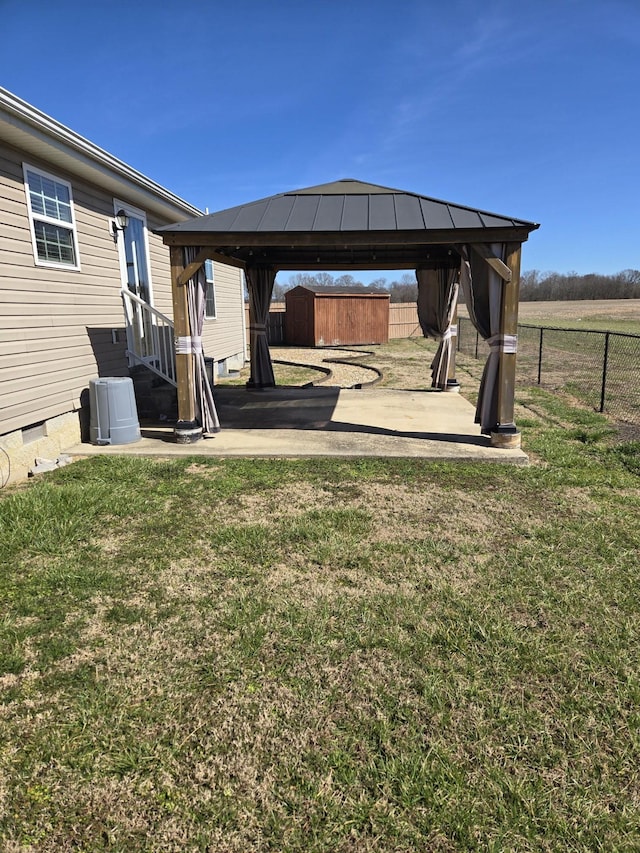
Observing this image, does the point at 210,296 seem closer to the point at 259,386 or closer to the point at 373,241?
the point at 259,386

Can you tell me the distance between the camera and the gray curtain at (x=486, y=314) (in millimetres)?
5746

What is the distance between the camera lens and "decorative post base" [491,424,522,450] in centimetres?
585

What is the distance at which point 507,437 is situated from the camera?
5.85 m

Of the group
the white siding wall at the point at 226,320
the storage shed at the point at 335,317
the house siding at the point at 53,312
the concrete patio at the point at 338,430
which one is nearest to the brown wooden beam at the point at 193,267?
the house siding at the point at 53,312

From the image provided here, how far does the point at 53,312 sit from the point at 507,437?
17.1ft

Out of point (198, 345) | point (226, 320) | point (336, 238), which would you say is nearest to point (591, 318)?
point (226, 320)

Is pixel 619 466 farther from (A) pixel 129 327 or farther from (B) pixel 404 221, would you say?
(A) pixel 129 327

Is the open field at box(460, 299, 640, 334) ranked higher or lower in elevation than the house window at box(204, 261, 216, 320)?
lower

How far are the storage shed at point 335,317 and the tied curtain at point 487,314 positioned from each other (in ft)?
49.8

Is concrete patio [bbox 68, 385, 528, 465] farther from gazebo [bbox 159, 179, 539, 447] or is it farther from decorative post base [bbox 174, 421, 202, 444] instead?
gazebo [bbox 159, 179, 539, 447]

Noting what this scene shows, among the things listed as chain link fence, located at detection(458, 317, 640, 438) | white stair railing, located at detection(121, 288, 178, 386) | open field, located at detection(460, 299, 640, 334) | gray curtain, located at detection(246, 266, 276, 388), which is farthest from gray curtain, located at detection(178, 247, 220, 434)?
open field, located at detection(460, 299, 640, 334)

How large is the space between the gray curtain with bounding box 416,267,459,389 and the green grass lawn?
5341 mm

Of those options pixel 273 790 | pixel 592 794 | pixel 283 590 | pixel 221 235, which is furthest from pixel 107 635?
pixel 221 235

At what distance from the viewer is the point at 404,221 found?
5719mm
